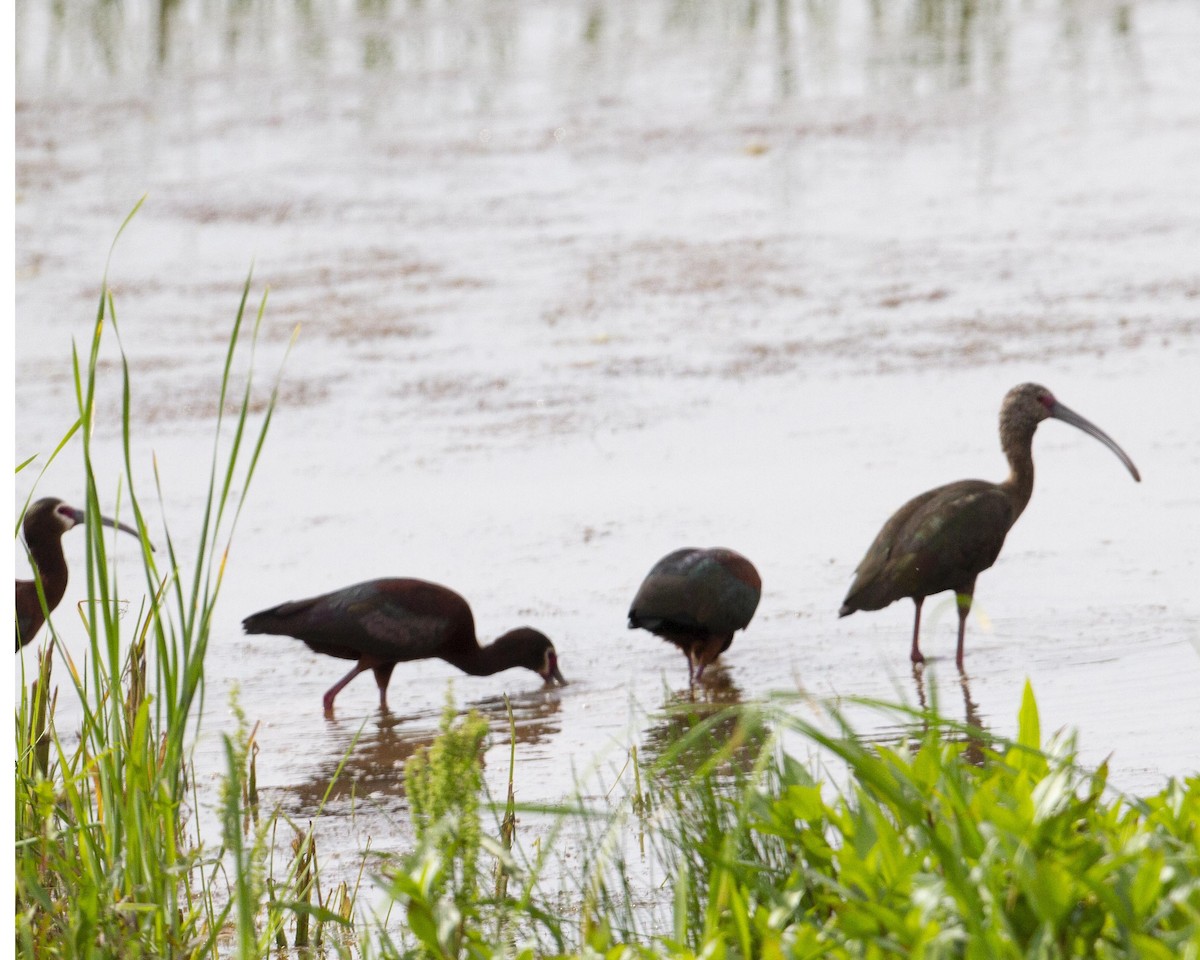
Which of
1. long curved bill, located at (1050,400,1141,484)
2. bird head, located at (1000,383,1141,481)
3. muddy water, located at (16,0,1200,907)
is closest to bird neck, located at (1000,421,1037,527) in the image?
bird head, located at (1000,383,1141,481)

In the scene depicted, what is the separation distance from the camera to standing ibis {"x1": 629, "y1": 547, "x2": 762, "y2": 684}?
20.1ft

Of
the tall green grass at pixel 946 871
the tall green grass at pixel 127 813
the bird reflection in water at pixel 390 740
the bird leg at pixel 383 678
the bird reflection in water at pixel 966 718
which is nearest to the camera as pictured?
the tall green grass at pixel 946 871

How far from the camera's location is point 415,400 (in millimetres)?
9984

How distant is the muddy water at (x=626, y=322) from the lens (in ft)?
20.7

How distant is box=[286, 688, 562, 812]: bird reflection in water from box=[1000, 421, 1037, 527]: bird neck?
1.75 meters

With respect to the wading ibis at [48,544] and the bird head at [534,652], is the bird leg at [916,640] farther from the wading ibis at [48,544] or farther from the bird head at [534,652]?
the wading ibis at [48,544]

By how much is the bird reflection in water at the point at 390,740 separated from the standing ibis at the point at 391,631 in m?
0.12

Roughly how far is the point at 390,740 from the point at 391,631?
1.52 ft

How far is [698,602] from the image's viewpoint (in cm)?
607

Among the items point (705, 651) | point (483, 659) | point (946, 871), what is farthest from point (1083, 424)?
point (946, 871)

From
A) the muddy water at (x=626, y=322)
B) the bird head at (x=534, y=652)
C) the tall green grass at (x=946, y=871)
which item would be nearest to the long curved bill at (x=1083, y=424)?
the muddy water at (x=626, y=322)

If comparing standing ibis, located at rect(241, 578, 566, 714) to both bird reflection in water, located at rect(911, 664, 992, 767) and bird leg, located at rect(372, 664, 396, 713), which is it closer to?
bird leg, located at rect(372, 664, 396, 713)

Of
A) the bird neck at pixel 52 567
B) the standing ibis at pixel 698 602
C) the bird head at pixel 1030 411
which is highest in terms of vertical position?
the bird head at pixel 1030 411

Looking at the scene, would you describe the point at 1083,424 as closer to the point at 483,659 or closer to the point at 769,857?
the point at 483,659
